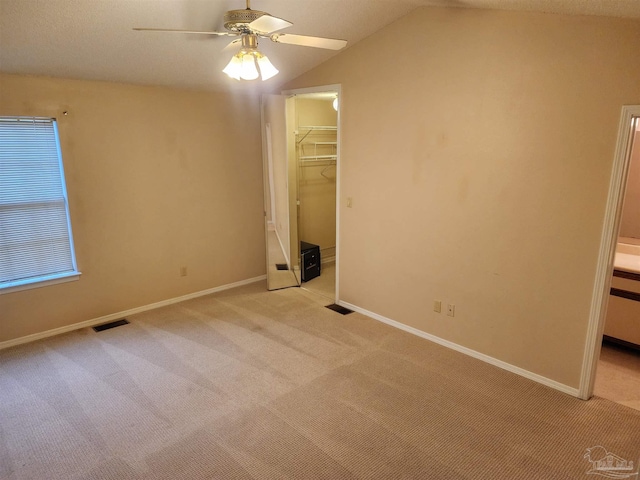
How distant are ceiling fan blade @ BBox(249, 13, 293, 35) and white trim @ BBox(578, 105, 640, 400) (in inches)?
80.5

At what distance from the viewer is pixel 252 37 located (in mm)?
2170

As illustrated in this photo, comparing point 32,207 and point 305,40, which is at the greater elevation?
point 305,40

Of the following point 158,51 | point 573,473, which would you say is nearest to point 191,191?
point 158,51

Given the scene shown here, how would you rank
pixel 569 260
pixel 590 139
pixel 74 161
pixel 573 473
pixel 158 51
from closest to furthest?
pixel 573 473
pixel 590 139
pixel 569 260
pixel 158 51
pixel 74 161

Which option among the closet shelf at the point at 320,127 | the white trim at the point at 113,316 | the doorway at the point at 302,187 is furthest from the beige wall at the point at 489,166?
the white trim at the point at 113,316

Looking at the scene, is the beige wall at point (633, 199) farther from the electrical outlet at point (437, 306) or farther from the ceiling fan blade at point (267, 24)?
the ceiling fan blade at point (267, 24)

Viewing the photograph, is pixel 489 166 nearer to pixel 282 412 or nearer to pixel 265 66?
pixel 265 66

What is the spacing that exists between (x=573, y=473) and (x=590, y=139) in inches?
77.0

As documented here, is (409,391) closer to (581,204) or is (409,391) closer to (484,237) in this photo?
(484,237)

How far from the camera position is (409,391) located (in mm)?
2811

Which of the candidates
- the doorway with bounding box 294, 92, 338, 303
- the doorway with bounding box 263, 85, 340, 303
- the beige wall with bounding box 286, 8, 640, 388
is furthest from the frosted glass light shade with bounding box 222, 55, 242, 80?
the doorway with bounding box 294, 92, 338, 303

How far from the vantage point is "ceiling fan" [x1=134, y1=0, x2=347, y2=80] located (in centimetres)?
196

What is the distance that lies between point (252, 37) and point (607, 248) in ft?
8.26

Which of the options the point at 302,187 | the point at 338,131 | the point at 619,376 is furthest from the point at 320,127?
the point at 619,376
